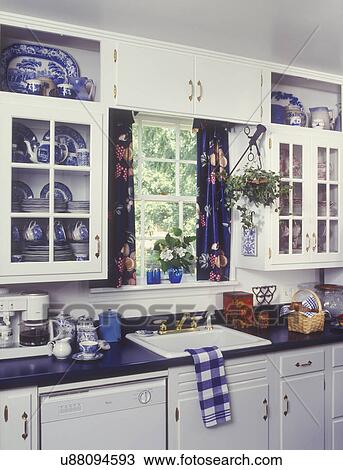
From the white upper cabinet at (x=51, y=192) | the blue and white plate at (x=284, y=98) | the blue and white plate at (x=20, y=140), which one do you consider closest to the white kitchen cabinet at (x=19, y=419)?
the white upper cabinet at (x=51, y=192)

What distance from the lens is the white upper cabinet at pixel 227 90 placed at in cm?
282

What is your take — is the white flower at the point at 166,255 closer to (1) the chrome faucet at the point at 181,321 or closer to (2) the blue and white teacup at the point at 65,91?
(1) the chrome faucet at the point at 181,321

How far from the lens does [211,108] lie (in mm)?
2846

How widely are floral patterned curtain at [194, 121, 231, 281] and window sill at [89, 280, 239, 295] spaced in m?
0.05

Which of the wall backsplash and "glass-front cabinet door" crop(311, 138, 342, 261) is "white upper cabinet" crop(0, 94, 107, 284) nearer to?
the wall backsplash

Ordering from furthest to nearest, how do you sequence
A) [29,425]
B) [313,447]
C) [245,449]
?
1. [313,447]
2. [245,449]
3. [29,425]

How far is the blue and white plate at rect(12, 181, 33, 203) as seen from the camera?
7.62 feet

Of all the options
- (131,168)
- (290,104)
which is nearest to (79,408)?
(131,168)

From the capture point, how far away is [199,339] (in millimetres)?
2965

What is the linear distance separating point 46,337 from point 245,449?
1.18 m

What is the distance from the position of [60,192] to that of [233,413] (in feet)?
4.70

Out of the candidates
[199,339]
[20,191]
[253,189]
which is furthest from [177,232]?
[20,191]

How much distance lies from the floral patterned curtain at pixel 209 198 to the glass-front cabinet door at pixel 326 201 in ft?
2.06
